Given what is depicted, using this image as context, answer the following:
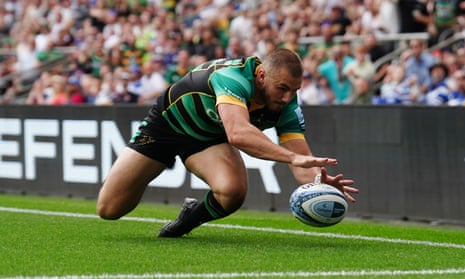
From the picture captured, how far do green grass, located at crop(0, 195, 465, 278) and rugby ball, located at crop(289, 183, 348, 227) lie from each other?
0.92 feet

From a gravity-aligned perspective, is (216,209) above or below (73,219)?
above

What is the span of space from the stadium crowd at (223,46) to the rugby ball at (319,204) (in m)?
5.91

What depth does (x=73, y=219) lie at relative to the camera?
12.1m

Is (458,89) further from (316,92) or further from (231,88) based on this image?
(231,88)

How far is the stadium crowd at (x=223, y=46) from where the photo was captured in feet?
52.1

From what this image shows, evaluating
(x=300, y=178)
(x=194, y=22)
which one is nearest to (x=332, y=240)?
(x=300, y=178)

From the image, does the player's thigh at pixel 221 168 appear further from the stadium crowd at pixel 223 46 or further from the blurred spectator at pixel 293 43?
the blurred spectator at pixel 293 43

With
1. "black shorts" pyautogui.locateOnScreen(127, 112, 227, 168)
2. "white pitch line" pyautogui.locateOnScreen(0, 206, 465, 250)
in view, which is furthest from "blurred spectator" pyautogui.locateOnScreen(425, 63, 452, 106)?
→ "black shorts" pyautogui.locateOnScreen(127, 112, 227, 168)

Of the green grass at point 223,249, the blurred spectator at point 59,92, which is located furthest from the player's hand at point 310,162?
the blurred spectator at point 59,92

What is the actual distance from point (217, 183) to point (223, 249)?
59cm

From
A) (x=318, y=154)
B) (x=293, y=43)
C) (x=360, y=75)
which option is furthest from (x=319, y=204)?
(x=293, y=43)

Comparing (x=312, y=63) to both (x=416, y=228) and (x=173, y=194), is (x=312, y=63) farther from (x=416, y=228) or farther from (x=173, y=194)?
(x=416, y=228)

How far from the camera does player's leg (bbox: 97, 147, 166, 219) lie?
9.83m

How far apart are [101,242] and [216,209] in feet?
3.46
